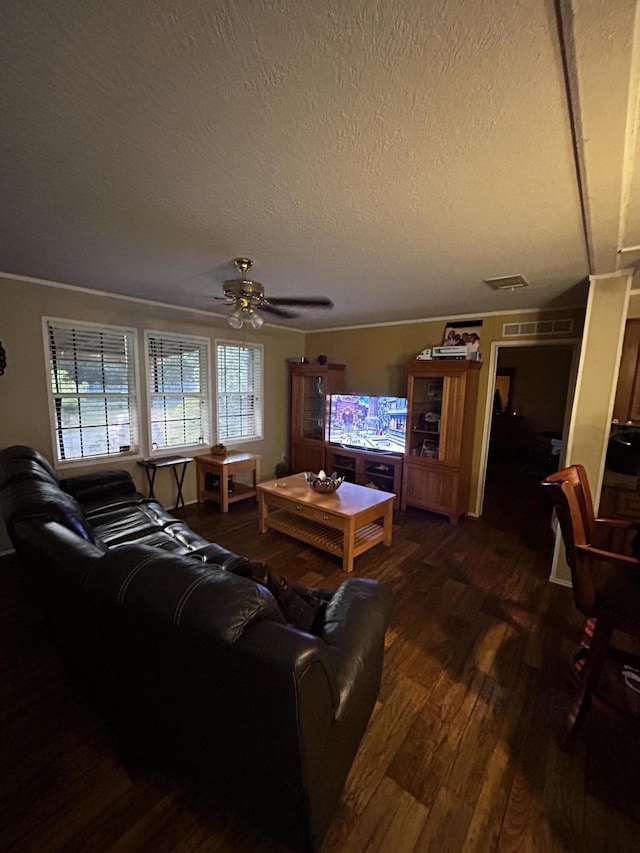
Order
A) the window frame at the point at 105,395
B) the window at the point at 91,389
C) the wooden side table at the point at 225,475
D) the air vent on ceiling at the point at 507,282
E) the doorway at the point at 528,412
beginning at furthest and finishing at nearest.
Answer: the doorway at the point at 528,412, the wooden side table at the point at 225,475, the window at the point at 91,389, the window frame at the point at 105,395, the air vent on ceiling at the point at 507,282

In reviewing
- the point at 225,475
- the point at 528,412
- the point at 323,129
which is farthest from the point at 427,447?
the point at 528,412

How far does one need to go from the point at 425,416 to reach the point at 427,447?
1.24 feet

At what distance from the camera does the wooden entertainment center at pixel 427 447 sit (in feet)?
12.5

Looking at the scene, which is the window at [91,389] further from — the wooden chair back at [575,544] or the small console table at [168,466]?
the wooden chair back at [575,544]

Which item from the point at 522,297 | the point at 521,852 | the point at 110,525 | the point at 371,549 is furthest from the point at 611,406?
the point at 110,525

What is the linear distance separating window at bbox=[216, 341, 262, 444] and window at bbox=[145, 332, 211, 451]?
0.22 m

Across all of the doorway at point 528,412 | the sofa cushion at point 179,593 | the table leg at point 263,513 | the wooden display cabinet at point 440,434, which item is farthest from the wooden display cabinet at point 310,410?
the sofa cushion at point 179,593

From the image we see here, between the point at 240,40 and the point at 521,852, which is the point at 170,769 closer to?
the point at 521,852

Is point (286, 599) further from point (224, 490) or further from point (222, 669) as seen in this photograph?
point (224, 490)

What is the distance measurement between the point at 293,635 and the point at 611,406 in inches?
109

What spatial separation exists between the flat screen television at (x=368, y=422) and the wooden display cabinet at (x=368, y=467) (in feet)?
0.38

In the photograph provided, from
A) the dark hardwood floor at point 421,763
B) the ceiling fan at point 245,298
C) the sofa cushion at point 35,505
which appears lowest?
the dark hardwood floor at point 421,763

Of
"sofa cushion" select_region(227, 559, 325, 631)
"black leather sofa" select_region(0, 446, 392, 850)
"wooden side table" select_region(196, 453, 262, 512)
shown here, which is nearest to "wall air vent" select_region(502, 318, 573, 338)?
"wooden side table" select_region(196, 453, 262, 512)

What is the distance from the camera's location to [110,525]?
2561 millimetres
